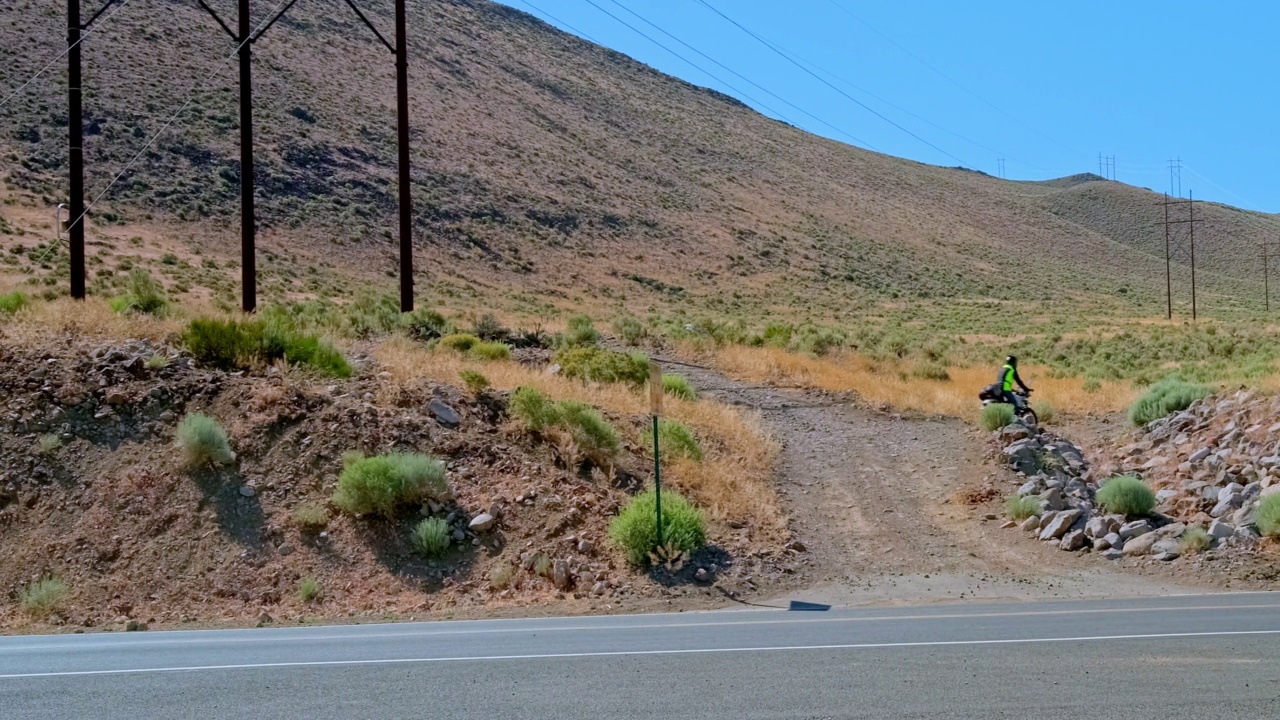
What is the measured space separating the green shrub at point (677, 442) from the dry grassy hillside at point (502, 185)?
2548 centimetres

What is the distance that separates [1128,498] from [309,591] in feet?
38.3

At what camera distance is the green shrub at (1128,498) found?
17594 millimetres

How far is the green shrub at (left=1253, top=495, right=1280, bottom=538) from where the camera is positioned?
15.8 meters

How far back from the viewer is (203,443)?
16.4 m

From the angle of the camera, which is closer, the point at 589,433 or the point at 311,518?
the point at 311,518

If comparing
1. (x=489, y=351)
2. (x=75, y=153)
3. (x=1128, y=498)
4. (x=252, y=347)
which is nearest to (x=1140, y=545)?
(x=1128, y=498)

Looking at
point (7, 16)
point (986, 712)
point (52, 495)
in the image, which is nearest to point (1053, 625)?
point (986, 712)

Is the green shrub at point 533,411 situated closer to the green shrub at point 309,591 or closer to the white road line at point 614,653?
the green shrub at point 309,591

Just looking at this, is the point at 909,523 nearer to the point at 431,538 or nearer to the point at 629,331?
the point at 431,538

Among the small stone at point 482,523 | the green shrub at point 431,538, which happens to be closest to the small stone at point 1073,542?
the small stone at point 482,523

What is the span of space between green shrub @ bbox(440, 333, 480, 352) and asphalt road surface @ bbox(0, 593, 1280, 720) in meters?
13.0

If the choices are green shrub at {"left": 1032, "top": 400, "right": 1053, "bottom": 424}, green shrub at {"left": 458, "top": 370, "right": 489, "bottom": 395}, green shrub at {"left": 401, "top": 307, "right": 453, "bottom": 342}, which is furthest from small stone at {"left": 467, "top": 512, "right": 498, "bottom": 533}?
green shrub at {"left": 1032, "top": 400, "right": 1053, "bottom": 424}

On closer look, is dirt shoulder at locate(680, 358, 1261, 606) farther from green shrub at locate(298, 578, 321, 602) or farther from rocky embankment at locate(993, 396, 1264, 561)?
green shrub at locate(298, 578, 321, 602)

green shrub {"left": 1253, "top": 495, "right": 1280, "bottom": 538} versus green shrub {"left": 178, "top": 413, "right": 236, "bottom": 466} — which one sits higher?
green shrub {"left": 178, "top": 413, "right": 236, "bottom": 466}
